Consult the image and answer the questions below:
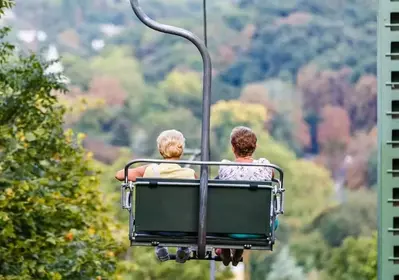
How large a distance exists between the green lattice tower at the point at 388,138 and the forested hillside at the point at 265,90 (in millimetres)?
91139

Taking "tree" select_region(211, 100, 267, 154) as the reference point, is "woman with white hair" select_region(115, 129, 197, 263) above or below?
below

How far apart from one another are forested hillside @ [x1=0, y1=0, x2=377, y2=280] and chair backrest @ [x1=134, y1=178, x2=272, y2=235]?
93025mm

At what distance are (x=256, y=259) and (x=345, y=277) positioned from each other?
37.2ft

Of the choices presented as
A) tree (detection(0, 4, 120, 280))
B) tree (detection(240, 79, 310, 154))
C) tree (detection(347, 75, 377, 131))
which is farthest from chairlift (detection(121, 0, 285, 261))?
tree (detection(347, 75, 377, 131))

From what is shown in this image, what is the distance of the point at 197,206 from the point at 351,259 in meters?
92.9

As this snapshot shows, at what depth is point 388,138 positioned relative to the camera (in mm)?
11211

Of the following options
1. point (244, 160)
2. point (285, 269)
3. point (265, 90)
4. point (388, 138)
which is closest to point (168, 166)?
point (244, 160)

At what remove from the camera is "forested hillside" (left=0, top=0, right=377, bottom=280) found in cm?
12062

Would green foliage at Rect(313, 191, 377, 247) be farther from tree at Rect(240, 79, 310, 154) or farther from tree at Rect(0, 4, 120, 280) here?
tree at Rect(0, 4, 120, 280)

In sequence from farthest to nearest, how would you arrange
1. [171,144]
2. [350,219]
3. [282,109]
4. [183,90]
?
[183,90] < [282,109] < [350,219] < [171,144]

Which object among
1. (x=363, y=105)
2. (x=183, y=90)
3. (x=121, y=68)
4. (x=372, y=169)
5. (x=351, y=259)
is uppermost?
(x=121, y=68)

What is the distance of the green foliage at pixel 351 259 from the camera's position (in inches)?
3745

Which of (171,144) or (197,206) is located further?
(171,144)

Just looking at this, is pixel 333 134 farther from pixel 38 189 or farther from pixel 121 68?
pixel 38 189
